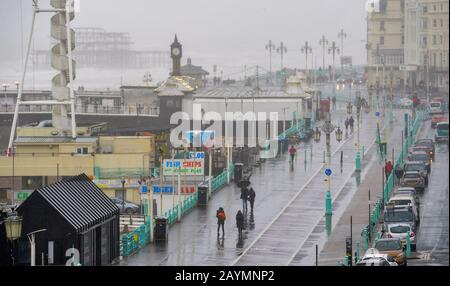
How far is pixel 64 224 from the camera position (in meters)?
15.2

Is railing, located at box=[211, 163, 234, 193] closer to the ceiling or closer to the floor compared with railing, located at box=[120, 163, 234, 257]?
closer to the ceiling

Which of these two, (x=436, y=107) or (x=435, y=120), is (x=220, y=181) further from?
(x=436, y=107)

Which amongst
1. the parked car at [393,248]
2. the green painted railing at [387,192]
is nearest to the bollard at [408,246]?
the parked car at [393,248]

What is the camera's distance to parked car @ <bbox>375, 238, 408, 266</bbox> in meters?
16.3

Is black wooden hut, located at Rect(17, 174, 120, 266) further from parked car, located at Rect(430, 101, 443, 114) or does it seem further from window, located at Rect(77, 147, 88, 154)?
parked car, located at Rect(430, 101, 443, 114)

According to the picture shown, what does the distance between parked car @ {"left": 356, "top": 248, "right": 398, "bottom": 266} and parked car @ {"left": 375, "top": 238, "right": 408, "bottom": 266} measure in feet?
0.82

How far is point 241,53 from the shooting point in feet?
435

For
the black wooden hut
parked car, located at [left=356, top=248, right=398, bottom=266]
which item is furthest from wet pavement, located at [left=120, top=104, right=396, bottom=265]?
parked car, located at [left=356, top=248, right=398, bottom=266]

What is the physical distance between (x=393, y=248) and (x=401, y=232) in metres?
1.68

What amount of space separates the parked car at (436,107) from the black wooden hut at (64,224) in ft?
81.3

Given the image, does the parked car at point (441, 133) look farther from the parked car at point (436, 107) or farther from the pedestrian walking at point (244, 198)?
the pedestrian walking at point (244, 198)

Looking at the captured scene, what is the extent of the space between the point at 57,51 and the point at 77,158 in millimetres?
7950
